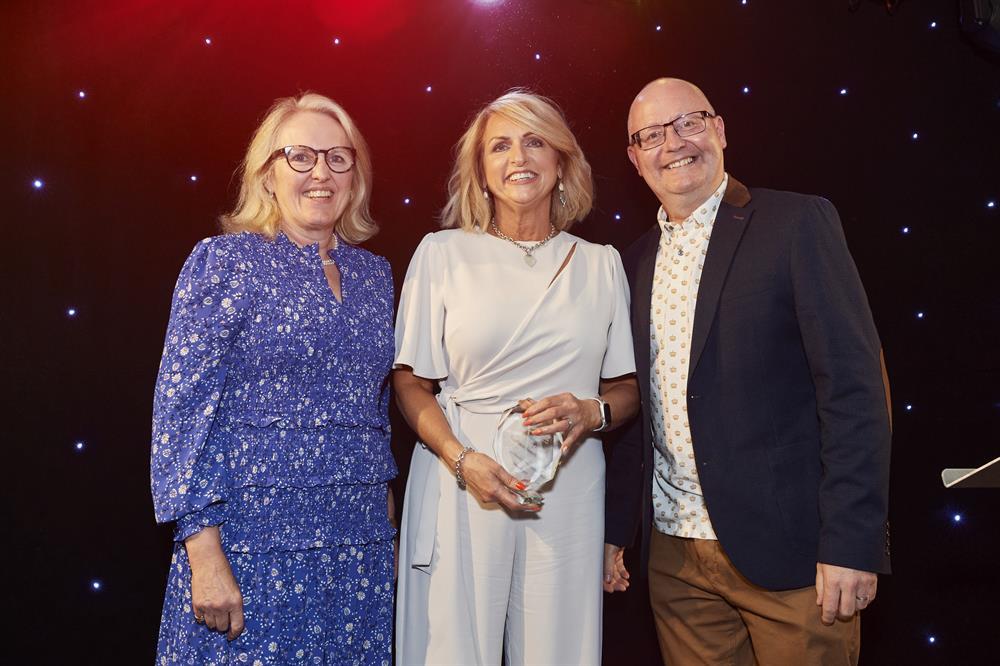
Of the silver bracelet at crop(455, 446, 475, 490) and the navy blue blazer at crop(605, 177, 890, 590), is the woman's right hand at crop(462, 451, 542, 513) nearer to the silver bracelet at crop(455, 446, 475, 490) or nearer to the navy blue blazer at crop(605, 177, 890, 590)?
the silver bracelet at crop(455, 446, 475, 490)

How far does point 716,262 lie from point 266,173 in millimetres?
1216

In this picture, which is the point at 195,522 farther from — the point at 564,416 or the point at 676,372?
the point at 676,372

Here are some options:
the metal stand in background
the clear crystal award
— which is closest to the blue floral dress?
the clear crystal award

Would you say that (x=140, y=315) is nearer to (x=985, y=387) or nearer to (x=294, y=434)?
(x=294, y=434)

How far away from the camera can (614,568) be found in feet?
7.84

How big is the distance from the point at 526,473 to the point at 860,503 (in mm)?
763

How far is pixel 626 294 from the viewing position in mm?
2391

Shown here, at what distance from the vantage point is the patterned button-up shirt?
7.09 feet

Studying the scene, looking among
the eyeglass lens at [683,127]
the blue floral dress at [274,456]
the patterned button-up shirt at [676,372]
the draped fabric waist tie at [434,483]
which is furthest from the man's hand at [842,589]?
the eyeglass lens at [683,127]

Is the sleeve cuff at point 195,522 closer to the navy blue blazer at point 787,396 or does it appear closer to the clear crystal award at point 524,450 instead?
the clear crystal award at point 524,450

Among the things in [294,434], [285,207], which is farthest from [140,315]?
[294,434]

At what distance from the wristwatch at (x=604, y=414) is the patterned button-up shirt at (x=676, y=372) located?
162 mm

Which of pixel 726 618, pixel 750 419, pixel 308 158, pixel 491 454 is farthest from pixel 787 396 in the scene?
pixel 308 158

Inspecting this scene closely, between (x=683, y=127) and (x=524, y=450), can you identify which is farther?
(x=683, y=127)
